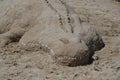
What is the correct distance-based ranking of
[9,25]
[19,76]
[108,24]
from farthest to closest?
[108,24], [9,25], [19,76]

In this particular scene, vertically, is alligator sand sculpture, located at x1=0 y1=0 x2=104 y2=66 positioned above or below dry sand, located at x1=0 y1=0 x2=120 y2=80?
above

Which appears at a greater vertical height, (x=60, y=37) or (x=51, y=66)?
(x=60, y=37)

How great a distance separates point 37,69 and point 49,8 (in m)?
1.76

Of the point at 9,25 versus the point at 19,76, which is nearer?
the point at 19,76

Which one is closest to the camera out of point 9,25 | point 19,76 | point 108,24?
point 19,76

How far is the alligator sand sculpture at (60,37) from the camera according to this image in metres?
5.99

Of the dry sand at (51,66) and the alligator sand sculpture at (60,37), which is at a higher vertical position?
the alligator sand sculpture at (60,37)

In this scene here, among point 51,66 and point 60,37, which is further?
point 60,37

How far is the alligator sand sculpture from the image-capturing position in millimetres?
5988

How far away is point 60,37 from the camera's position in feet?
20.5

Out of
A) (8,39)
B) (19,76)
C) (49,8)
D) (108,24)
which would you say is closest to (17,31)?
(8,39)

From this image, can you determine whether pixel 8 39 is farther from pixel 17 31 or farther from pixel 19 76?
pixel 19 76

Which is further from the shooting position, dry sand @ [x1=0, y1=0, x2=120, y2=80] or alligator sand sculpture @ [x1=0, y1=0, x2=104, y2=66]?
alligator sand sculpture @ [x1=0, y1=0, x2=104, y2=66]

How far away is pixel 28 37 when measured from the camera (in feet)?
22.5
